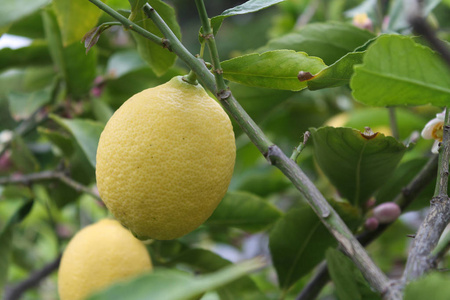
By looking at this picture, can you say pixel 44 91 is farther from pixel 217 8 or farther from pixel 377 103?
pixel 217 8

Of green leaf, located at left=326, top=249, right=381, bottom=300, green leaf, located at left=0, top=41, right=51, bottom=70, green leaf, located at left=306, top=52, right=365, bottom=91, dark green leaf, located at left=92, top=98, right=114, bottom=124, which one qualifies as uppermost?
green leaf, located at left=0, top=41, right=51, bottom=70

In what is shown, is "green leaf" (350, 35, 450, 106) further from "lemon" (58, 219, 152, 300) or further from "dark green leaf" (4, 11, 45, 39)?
"dark green leaf" (4, 11, 45, 39)

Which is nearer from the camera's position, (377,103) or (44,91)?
(377,103)

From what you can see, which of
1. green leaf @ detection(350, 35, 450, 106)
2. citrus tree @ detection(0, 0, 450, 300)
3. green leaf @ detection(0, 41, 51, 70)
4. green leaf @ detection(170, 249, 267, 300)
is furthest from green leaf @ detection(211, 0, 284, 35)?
green leaf @ detection(0, 41, 51, 70)

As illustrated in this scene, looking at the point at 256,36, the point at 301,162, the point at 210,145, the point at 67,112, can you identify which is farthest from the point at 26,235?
the point at 256,36

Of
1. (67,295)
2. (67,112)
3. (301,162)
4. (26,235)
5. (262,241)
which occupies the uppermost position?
(67,112)

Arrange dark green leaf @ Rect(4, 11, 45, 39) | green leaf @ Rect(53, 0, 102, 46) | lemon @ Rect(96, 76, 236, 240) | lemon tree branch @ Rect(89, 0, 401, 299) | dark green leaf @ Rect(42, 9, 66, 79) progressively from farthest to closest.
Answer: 1. dark green leaf @ Rect(4, 11, 45, 39)
2. dark green leaf @ Rect(42, 9, 66, 79)
3. green leaf @ Rect(53, 0, 102, 46)
4. lemon @ Rect(96, 76, 236, 240)
5. lemon tree branch @ Rect(89, 0, 401, 299)

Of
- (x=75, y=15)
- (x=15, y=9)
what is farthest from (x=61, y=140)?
(x=15, y=9)
